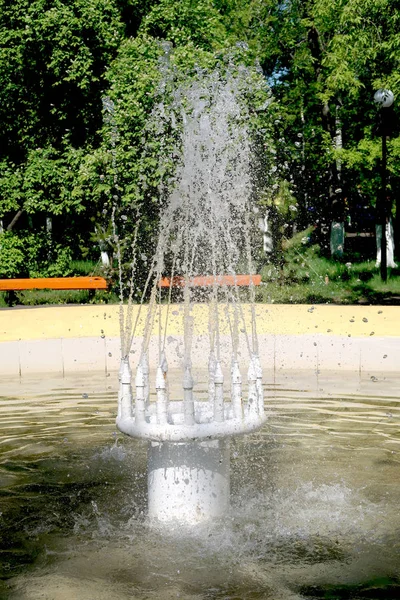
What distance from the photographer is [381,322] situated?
50.0ft

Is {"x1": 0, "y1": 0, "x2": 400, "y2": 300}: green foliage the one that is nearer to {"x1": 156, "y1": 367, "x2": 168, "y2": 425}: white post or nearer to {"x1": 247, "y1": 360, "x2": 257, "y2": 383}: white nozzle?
{"x1": 247, "y1": 360, "x2": 257, "y2": 383}: white nozzle

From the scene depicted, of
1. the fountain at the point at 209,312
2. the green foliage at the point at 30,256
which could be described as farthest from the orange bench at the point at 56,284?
the green foliage at the point at 30,256

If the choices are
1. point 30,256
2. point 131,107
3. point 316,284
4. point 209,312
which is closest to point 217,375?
point 209,312

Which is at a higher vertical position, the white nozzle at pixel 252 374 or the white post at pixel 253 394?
the white nozzle at pixel 252 374

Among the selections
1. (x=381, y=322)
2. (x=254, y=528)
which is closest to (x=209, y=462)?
(x=254, y=528)

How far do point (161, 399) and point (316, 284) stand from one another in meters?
17.6

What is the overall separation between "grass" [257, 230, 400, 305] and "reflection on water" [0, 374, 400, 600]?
33.8 ft

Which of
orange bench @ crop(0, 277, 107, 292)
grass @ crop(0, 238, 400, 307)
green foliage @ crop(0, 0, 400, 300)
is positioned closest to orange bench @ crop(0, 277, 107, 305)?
orange bench @ crop(0, 277, 107, 292)

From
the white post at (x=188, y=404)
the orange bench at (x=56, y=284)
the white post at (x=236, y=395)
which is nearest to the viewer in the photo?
the white post at (x=188, y=404)

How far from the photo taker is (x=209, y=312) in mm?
11000

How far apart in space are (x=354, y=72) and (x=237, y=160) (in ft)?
16.9

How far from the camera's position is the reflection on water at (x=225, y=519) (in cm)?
511

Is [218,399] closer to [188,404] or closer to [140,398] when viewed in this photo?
[188,404]

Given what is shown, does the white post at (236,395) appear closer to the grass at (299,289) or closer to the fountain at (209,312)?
the fountain at (209,312)
